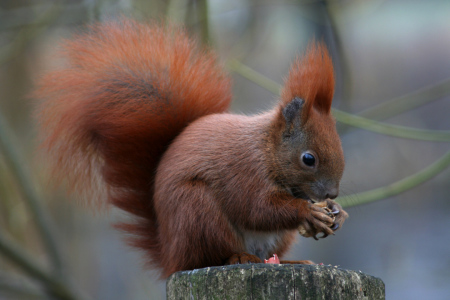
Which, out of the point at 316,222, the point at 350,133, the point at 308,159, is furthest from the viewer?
the point at 350,133

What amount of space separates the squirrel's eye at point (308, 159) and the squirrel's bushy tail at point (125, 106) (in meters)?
0.39

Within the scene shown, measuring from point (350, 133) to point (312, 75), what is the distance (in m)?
1.33

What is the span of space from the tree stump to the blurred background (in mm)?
1736

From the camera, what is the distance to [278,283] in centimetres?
113

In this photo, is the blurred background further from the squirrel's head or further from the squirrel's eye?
the squirrel's eye

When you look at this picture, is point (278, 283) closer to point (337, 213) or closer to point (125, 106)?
point (337, 213)

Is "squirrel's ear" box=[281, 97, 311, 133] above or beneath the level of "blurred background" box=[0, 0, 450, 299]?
beneath

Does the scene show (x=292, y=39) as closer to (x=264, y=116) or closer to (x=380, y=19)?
(x=380, y=19)

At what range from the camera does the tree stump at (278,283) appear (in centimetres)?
113

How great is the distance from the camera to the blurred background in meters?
3.04

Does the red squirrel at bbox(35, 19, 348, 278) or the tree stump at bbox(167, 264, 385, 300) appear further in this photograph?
the red squirrel at bbox(35, 19, 348, 278)

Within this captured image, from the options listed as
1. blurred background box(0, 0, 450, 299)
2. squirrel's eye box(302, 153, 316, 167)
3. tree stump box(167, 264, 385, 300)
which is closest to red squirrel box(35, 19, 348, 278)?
squirrel's eye box(302, 153, 316, 167)

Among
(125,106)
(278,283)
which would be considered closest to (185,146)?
(125,106)

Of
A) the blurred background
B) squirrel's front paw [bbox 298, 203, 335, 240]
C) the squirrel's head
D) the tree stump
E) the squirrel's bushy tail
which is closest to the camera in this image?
the tree stump
